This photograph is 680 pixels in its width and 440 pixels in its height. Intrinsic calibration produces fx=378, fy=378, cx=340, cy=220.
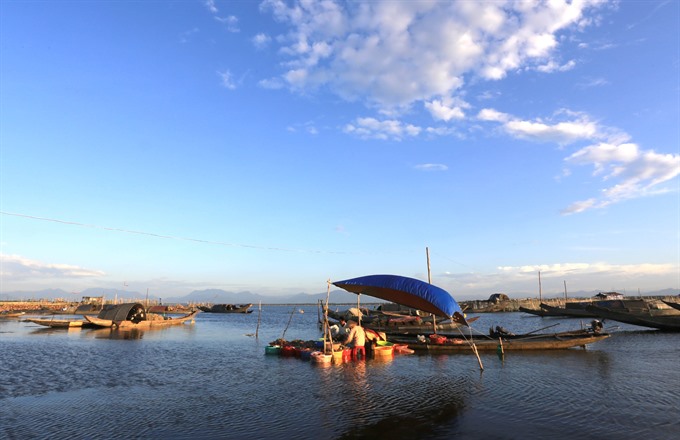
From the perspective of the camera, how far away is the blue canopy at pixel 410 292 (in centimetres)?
1938

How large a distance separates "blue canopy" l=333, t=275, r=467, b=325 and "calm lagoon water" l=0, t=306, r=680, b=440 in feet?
9.84

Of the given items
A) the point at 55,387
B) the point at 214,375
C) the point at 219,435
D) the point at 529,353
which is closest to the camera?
the point at 219,435

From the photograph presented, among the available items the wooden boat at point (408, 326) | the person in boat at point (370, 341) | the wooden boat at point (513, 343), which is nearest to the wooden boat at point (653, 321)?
the wooden boat at point (408, 326)

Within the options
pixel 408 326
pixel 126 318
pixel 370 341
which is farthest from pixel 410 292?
pixel 126 318

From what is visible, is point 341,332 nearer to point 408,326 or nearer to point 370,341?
point 370,341

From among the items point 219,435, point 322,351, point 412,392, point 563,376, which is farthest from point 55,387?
point 563,376

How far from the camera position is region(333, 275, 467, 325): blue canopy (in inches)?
763

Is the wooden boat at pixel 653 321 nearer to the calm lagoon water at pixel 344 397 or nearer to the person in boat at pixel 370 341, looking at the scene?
the calm lagoon water at pixel 344 397

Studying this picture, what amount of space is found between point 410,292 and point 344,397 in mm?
7644

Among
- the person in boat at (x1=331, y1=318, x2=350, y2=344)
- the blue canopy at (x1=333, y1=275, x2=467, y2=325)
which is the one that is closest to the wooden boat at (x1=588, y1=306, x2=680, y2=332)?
the blue canopy at (x1=333, y1=275, x2=467, y2=325)

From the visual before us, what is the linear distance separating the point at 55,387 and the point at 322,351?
12.5 metres

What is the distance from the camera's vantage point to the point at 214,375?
Result: 1881 centimetres

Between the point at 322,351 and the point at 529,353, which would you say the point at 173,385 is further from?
the point at 529,353

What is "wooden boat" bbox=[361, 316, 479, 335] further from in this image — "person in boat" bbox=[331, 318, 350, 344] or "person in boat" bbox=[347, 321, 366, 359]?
"person in boat" bbox=[347, 321, 366, 359]
